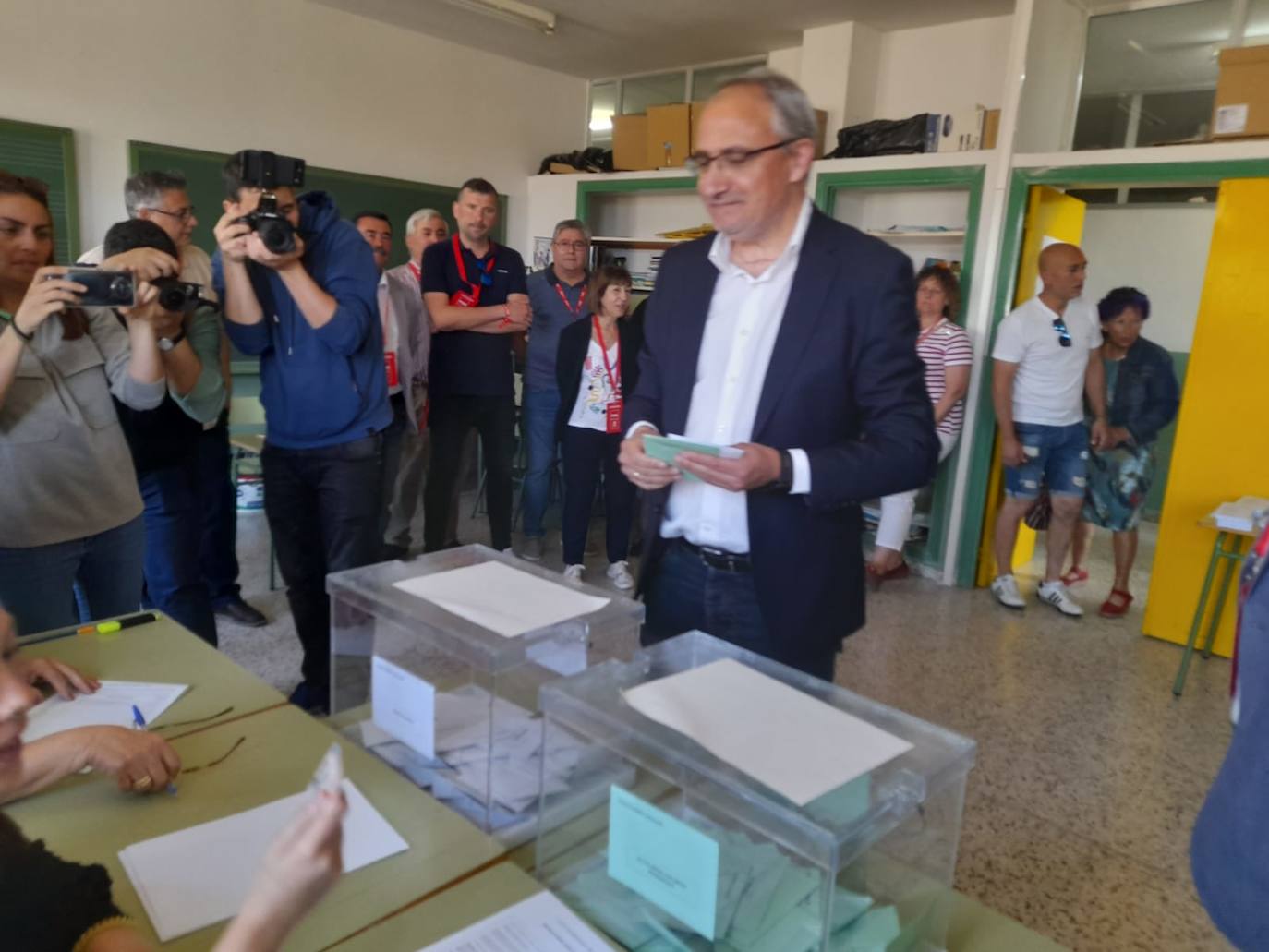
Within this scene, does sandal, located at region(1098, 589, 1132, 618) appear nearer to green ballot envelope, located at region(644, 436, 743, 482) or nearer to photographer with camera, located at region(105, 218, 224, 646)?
green ballot envelope, located at region(644, 436, 743, 482)

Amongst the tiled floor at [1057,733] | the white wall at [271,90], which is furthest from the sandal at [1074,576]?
the white wall at [271,90]

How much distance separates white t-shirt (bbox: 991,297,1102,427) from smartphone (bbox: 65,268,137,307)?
350cm

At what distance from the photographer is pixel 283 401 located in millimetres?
2178

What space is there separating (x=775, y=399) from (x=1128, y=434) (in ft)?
11.0

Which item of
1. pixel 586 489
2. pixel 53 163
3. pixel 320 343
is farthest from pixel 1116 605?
pixel 53 163

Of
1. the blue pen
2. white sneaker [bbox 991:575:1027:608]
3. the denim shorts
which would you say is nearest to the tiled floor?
white sneaker [bbox 991:575:1027:608]

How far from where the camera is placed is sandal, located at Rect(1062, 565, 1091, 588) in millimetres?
4395

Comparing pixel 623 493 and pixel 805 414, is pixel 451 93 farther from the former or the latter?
pixel 805 414

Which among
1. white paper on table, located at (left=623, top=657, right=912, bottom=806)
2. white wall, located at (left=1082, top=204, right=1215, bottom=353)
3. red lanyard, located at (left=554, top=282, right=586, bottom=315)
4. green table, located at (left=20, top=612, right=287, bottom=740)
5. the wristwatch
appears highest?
white wall, located at (left=1082, top=204, right=1215, bottom=353)

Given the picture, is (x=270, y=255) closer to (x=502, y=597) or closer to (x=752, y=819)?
(x=502, y=597)

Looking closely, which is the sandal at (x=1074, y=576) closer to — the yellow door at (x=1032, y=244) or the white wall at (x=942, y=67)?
the yellow door at (x=1032, y=244)

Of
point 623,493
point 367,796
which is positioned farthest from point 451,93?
point 367,796

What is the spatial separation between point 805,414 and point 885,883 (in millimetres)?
770

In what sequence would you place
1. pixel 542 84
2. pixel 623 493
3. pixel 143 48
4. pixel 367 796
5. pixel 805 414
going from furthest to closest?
pixel 542 84
pixel 143 48
pixel 623 493
pixel 805 414
pixel 367 796
